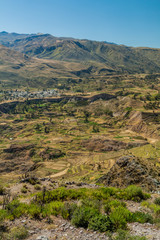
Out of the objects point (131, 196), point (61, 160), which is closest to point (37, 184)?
point (131, 196)

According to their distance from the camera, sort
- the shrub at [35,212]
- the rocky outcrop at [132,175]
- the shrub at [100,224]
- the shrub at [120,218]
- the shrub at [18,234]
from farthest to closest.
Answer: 1. the rocky outcrop at [132,175]
2. the shrub at [35,212]
3. the shrub at [120,218]
4. the shrub at [100,224]
5. the shrub at [18,234]

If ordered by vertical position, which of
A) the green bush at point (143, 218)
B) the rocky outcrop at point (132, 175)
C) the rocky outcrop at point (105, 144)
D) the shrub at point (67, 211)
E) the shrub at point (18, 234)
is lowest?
the rocky outcrop at point (105, 144)

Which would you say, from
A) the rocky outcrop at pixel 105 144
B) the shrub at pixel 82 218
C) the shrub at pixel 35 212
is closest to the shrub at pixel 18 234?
the shrub at pixel 35 212

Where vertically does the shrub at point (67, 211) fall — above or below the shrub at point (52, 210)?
above

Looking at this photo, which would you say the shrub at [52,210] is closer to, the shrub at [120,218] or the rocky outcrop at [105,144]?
the shrub at [120,218]

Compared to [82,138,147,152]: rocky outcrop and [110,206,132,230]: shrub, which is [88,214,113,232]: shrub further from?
[82,138,147,152]: rocky outcrop

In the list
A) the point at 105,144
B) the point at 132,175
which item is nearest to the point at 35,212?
the point at 132,175

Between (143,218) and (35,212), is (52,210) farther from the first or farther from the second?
(143,218)

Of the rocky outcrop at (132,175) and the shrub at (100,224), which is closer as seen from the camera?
the shrub at (100,224)

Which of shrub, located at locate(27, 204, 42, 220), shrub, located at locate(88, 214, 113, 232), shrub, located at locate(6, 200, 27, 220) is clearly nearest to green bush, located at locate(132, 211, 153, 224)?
shrub, located at locate(88, 214, 113, 232)
